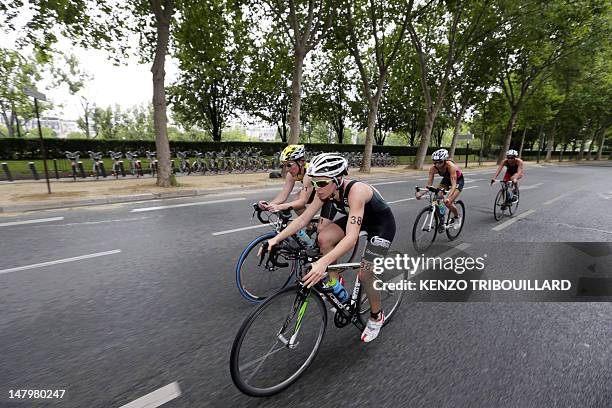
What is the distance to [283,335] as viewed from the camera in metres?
2.31

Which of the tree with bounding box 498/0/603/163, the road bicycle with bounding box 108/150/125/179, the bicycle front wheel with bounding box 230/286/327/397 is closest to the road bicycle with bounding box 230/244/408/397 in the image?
the bicycle front wheel with bounding box 230/286/327/397

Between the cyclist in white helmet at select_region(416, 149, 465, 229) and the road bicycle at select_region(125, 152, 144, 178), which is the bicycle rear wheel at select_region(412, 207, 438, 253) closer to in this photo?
the cyclist in white helmet at select_region(416, 149, 465, 229)

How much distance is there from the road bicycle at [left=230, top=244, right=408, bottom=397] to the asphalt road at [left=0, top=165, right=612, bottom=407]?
0.13m

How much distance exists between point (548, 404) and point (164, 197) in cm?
1050

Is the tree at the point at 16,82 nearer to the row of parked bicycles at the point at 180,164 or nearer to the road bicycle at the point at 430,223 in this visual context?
the row of parked bicycles at the point at 180,164

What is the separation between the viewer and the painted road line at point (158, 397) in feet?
6.45

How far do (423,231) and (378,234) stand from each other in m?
2.95

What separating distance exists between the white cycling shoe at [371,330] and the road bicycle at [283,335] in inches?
5.6

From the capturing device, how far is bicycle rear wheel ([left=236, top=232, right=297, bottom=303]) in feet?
11.3

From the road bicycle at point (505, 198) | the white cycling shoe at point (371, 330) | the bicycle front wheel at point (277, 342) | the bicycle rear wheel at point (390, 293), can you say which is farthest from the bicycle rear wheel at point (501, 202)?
the bicycle front wheel at point (277, 342)

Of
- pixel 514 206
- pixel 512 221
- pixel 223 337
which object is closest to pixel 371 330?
pixel 223 337

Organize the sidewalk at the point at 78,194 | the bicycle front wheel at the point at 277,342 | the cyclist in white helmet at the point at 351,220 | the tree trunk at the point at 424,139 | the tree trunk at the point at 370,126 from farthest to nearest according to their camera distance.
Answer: the tree trunk at the point at 424,139, the tree trunk at the point at 370,126, the sidewalk at the point at 78,194, the cyclist in white helmet at the point at 351,220, the bicycle front wheel at the point at 277,342

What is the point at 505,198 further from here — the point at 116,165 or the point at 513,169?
the point at 116,165

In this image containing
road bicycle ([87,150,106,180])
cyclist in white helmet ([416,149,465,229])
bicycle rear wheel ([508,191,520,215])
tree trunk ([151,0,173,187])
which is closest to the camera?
cyclist in white helmet ([416,149,465,229])
